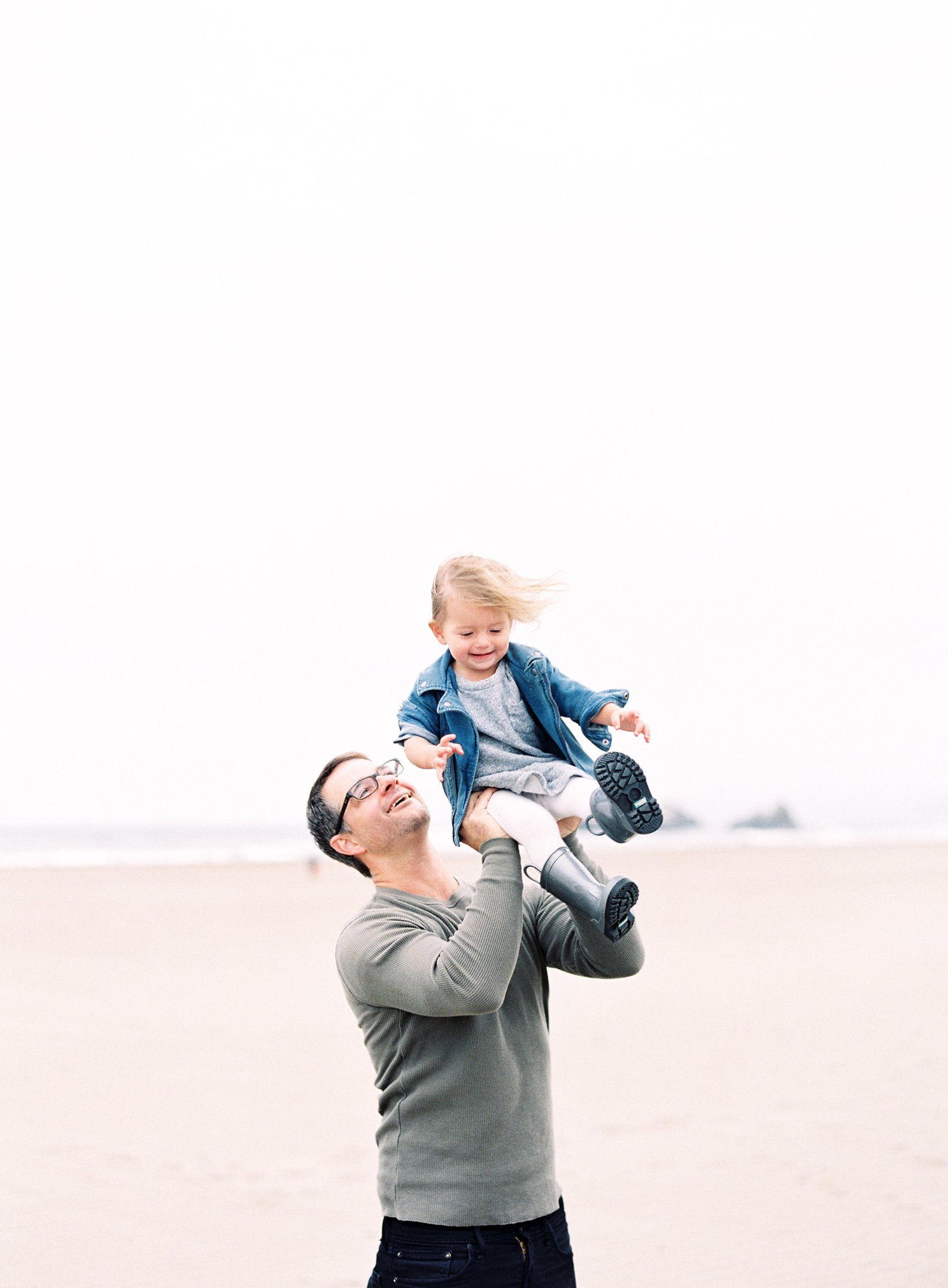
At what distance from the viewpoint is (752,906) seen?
23359 mm

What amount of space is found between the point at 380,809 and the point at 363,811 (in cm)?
5

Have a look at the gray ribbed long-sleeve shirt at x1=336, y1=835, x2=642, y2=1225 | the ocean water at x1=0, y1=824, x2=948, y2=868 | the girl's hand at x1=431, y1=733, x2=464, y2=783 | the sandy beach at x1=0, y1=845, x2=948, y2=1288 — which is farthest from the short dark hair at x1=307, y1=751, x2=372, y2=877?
the ocean water at x1=0, y1=824, x2=948, y2=868

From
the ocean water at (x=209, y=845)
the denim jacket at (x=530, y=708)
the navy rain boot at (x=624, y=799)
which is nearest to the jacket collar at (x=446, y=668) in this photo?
the denim jacket at (x=530, y=708)

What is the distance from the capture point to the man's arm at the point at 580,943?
3250 mm

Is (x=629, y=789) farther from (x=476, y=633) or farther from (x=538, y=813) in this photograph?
(x=476, y=633)

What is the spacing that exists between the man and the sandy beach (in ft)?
13.9

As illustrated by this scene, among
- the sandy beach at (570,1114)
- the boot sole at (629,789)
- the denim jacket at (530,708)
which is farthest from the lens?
the sandy beach at (570,1114)

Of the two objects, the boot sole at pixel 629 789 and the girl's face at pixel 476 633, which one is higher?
the girl's face at pixel 476 633

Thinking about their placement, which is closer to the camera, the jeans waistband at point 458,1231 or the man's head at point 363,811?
the jeans waistband at point 458,1231

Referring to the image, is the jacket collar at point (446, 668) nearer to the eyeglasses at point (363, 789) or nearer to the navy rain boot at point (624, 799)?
the eyeglasses at point (363, 789)

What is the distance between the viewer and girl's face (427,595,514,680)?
10.8 feet

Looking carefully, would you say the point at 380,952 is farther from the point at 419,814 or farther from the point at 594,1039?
the point at 594,1039

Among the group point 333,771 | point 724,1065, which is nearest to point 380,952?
point 333,771

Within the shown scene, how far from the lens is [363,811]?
3.29 meters
